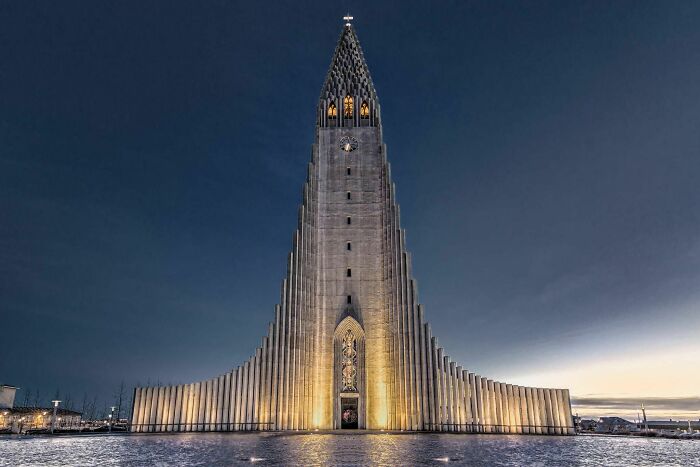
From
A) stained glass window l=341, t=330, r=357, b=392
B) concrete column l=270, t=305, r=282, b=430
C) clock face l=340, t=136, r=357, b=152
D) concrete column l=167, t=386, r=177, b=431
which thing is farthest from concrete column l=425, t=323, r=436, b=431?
concrete column l=167, t=386, r=177, b=431

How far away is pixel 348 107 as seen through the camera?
5284 centimetres

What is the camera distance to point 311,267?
4538cm

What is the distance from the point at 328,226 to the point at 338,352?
39.2ft

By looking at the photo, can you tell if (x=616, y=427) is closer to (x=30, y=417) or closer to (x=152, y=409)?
(x=152, y=409)

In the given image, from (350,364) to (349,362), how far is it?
20 centimetres

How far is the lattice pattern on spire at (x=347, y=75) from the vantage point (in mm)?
53281

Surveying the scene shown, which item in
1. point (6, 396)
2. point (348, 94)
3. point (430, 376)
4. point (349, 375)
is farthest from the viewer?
point (6, 396)

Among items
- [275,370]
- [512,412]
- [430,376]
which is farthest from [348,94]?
[512,412]

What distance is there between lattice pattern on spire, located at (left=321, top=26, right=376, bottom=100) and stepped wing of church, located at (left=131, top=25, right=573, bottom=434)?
9.99m

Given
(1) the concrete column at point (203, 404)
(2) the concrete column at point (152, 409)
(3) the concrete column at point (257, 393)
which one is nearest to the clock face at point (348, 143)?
(3) the concrete column at point (257, 393)

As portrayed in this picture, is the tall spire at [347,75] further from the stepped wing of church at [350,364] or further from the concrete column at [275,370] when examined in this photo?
the concrete column at [275,370]

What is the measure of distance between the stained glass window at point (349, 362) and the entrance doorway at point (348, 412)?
95cm

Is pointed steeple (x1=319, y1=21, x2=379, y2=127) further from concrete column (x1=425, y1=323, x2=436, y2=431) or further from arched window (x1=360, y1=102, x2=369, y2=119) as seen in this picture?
concrete column (x1=425, y1=323, x2=436, y2=431)

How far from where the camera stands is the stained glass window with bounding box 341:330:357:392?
43281 millimetres
